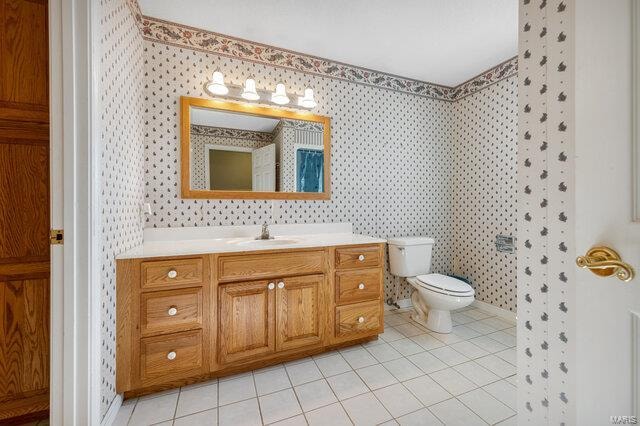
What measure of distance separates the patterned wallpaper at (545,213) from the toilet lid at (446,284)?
4.11 feet

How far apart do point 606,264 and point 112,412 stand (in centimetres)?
197

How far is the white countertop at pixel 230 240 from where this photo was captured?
154 cm

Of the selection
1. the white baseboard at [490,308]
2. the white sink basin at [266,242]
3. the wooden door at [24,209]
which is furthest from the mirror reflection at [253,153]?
the white baseboard at [490,308]

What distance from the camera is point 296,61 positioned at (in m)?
2.26

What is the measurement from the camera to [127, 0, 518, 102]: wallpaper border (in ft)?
6.22

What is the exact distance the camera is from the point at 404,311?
104 inches

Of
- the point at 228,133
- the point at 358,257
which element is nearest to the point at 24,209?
the point at 228,133

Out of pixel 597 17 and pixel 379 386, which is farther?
pixel 379 386

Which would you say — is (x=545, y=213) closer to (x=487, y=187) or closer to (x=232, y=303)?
(x=232, y=303)

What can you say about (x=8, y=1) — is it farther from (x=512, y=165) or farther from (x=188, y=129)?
(x=512, y=165)

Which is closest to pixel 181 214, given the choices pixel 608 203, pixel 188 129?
A: pixel 188 129

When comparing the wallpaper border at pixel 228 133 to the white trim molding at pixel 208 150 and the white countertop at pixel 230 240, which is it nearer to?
the white trim molding at pixel 208 150

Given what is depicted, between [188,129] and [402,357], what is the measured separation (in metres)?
2.27

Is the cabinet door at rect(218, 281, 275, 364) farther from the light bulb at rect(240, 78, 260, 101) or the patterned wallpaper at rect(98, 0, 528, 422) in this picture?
the light bulb at rect(240, 78, 260, 101)
